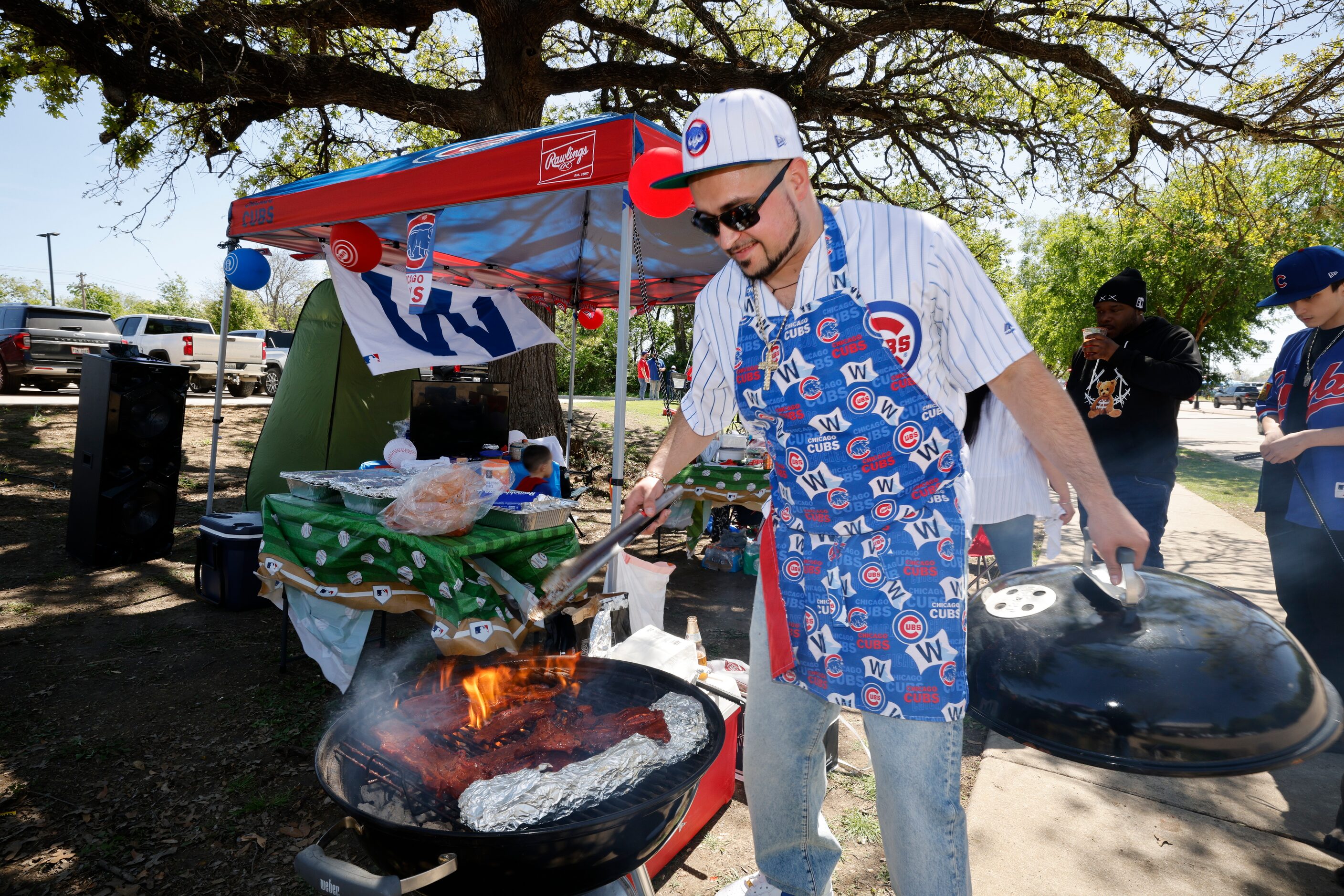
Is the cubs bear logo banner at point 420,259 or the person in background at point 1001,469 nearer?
the person in background at point 1001,469

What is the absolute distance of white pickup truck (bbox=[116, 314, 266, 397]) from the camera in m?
18.0

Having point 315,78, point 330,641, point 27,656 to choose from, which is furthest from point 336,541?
point 315,78

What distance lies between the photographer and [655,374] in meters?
25.7

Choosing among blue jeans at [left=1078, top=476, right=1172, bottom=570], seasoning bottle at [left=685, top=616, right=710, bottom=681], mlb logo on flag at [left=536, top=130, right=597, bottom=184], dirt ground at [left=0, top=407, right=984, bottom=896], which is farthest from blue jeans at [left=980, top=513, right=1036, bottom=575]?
mlb logo on flag at [left=536, top=130, right=597, bottom=184]

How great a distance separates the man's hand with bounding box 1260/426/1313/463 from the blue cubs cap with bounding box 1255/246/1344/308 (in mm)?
554

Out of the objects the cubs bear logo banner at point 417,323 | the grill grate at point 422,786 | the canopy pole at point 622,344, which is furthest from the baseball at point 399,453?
the grill grate at point 422,786

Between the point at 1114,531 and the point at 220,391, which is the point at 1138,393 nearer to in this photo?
the point at 1114,531

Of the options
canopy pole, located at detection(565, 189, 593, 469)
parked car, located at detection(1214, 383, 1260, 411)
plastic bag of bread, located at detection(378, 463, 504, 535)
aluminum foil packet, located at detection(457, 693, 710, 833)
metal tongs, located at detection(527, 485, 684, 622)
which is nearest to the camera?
aluminum foil packet, located at detection(457, 693, 710, 833)

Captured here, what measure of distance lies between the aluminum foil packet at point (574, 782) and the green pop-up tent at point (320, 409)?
18.5 ft

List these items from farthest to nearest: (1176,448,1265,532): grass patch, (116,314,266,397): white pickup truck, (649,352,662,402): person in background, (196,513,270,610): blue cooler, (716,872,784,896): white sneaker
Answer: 1. (649,352,662,402): person in background
2. (116,314,266,397): white pickup truck
3. (1176,448,1265,532): grass patch
4. (196,513,270,610): blue cooler
5. (716,872,784,896): white sneaker

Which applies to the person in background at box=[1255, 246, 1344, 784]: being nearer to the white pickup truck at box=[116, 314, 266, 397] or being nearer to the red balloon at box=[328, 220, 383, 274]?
the red balloon at box=[328, 220, 383, 274]

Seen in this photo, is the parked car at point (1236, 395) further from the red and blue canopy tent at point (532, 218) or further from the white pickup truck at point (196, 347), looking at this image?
the white pickup truck at point (196, 347)

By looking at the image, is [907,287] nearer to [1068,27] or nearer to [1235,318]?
[1068,27]

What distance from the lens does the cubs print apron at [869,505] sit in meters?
1.38
